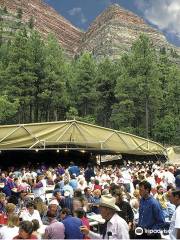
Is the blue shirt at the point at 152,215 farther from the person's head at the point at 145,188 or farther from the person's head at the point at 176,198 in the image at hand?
the person's head at the point at 176,198

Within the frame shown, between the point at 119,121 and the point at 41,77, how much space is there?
32.2 ft

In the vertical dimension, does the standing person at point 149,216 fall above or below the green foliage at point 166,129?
below

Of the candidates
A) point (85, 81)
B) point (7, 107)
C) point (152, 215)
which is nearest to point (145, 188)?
point (152, 215)

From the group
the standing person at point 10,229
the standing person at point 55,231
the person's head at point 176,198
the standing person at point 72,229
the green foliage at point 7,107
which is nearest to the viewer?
the person's head at point 176,198

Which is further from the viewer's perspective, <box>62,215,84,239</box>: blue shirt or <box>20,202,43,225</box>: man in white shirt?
<box>20,202,43,225</box>: man in white shirt

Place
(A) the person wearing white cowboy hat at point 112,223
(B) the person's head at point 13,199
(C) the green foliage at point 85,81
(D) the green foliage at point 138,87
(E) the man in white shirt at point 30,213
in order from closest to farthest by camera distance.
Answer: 1. (A) the person wearing white cowboy hat at point 112,223
2. (E) the man in white shirt at point 30,213
3. (B) the person's head at point 13,199
4. (D) the green foliage at point 138,87
5. (C) the green foliage at point 85,81

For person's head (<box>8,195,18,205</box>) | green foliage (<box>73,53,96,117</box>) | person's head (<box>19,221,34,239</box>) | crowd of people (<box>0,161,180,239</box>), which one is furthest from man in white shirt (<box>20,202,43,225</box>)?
green foliage (<box>73,53,96,117</box>)

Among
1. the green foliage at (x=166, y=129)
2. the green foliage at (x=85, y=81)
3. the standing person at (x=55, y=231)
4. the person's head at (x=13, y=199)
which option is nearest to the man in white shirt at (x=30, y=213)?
the standing person at (x=55, y=231)

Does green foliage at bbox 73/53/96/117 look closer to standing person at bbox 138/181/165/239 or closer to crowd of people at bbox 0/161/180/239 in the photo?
crowd of people at bbox 0/161/180/239

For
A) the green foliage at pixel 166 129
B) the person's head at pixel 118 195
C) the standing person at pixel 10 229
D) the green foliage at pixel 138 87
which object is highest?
the green foliage at pixel 138 87

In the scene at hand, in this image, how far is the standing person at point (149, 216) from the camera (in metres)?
7.32

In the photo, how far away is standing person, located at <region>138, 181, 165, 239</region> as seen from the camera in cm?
732

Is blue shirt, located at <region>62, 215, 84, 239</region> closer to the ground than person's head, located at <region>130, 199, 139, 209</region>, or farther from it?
closer to the ground

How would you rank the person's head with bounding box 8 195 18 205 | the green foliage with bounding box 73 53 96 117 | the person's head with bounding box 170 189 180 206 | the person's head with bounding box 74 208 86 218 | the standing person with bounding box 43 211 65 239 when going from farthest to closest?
the green foliage with bounding box 73 53 96 117
the person's head with bounding box 8 195 18 205
the person's head with bounding box 74 208 86 218
the standing person with bounding box 43 211 65 239
the person's head with bounding box 170 189 180 206
